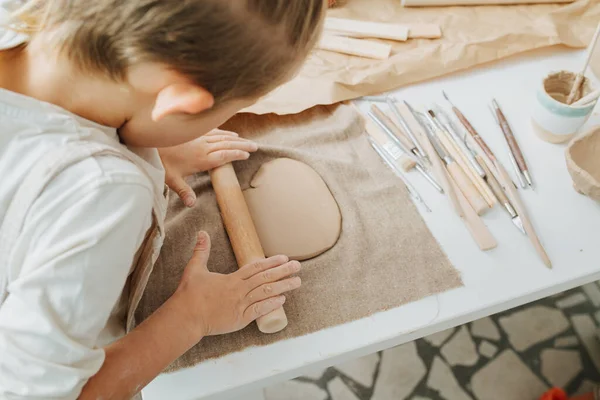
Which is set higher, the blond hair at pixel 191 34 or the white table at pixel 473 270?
the blond hair at pixel 191 34

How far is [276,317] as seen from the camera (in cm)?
56

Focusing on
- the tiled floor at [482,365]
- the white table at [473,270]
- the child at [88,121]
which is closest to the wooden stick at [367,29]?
the white table at [473,270]

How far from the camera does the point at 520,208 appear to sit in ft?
2.17

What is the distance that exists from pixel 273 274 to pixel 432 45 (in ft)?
1.49

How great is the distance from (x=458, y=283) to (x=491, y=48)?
401mm

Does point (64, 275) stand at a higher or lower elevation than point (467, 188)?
higher

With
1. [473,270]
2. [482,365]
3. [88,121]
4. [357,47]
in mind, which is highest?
[88,121]

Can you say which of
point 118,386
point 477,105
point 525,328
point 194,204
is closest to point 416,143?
point 477,105

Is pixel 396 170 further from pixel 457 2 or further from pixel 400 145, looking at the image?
pixel 457 2

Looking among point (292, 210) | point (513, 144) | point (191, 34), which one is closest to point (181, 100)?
point (191, 34)

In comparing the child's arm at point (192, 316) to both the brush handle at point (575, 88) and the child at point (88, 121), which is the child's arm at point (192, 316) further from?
the brush handle at point (575, 88)

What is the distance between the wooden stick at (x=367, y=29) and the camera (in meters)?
0.84

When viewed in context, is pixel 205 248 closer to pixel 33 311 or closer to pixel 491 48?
pixel 33 311

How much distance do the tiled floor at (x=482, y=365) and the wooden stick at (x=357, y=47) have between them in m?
0.61
